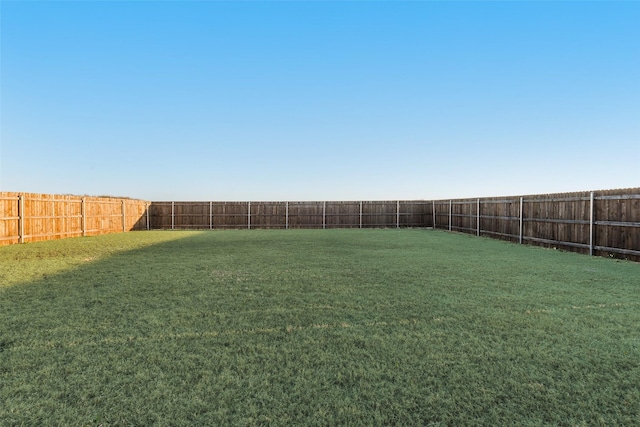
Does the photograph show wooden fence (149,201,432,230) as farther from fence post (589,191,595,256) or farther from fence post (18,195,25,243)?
fence post (589,191,595,256)

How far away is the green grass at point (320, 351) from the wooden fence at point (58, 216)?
27.4ft

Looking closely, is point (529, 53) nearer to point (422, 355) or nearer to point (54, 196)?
point (422, 355)

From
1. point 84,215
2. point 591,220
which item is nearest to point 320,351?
point 591,220

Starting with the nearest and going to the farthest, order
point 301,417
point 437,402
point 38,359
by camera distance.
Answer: point 301,417 → point 437,402 → point 38,359

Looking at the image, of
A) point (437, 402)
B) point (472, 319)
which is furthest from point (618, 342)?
point (437, 402)

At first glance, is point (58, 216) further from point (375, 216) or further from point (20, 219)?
point (375, 216)

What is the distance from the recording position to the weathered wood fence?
7.86 meters

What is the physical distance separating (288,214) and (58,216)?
34.7 ft

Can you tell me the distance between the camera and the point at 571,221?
28.8 ft

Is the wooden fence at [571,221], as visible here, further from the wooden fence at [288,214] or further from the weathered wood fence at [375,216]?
the wooden fence at [288,214]

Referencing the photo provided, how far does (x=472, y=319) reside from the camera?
116 inches

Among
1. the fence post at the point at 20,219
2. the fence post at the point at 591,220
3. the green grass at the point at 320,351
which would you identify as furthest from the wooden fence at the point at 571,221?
the fence post at the point at 20,219

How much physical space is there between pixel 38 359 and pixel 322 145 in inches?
577

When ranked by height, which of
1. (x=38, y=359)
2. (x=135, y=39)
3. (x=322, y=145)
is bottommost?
(x=38, y=359)
